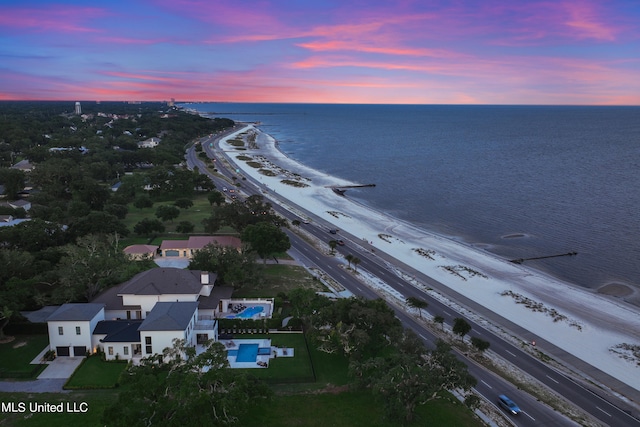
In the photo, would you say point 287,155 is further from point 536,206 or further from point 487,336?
point 487,336

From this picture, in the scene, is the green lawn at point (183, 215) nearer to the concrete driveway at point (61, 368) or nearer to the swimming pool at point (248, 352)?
the swimming pool at point (248, 352)

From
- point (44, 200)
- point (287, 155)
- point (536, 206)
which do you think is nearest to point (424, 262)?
point (536, 206)

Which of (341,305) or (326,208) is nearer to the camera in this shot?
(341,305)

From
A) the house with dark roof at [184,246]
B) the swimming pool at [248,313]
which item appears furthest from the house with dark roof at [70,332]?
the house with dark roof at [184,246]

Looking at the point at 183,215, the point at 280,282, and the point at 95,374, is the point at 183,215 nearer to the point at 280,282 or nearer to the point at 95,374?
the point at 280,282

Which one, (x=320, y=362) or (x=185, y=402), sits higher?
(x=185, y=402)

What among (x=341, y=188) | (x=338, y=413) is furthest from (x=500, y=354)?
(x=341, y=188)

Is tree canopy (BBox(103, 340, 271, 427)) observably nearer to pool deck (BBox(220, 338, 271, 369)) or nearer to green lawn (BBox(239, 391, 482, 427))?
green lawn (BBox(239, 391, 482, 427))
